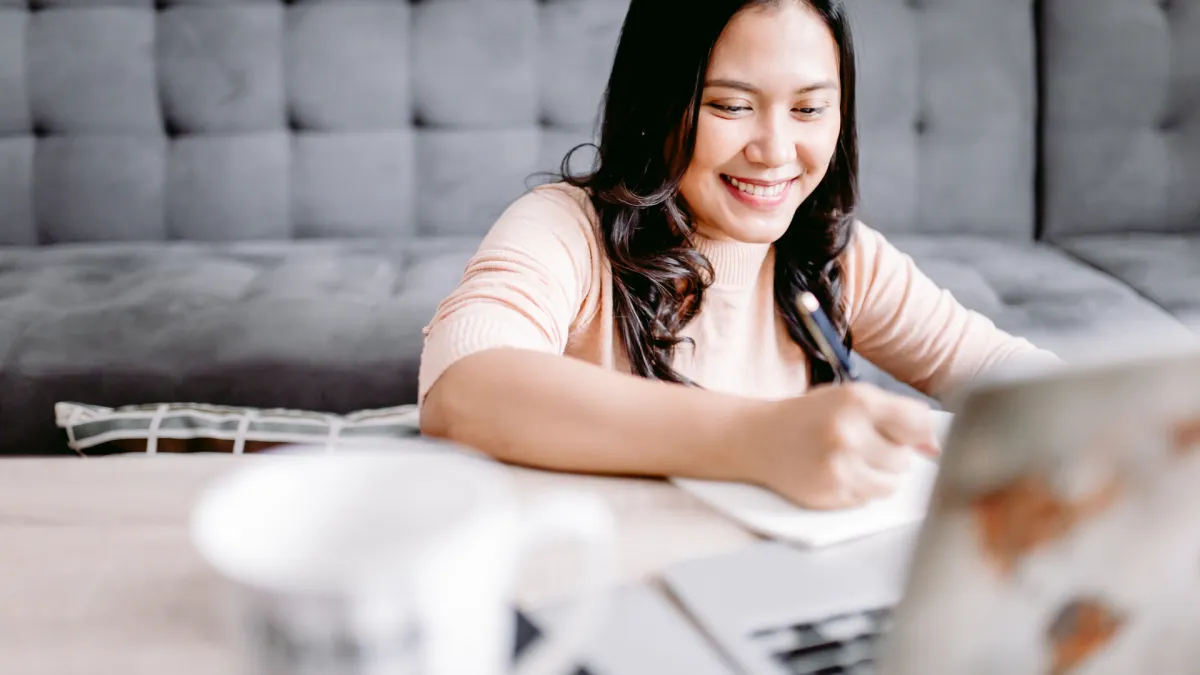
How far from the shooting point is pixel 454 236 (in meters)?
1.95

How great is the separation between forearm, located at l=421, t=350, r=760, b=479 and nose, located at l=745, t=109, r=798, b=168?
373mm

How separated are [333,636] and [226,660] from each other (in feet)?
0.56

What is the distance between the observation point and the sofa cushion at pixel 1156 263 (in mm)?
1538

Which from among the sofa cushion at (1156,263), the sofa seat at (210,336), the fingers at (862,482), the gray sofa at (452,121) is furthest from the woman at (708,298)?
the gray sofa at (452,121)

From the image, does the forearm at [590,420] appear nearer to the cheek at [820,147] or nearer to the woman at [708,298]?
the woman at [708,298]

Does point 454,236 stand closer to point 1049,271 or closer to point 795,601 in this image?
point 1049,271

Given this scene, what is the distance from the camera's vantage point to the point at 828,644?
0.43 meters

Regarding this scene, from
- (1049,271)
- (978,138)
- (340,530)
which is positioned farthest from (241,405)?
(978,138)

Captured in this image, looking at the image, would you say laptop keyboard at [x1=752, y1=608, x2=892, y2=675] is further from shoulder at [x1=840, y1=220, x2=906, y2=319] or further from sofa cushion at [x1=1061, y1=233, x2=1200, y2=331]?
sofa cushion at [x1=1061, y1=233, x2=1200, y2=331]

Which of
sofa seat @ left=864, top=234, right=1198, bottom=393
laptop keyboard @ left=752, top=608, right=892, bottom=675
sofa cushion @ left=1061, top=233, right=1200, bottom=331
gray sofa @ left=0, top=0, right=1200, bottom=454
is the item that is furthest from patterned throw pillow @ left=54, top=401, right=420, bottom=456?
sofa cushion @ left=1061, top=233, right=1200, bottom=331

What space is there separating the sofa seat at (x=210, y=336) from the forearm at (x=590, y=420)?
71 centimetres

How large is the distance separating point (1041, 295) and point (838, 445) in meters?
1.14

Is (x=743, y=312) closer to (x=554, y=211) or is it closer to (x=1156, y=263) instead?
(x=554, y=211)

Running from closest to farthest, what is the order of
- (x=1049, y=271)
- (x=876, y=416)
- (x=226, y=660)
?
1. (x=226, y=660)
2. (x=876, y=416)
3. (x=1049, y=271)
